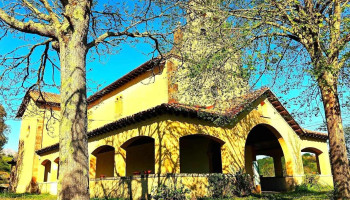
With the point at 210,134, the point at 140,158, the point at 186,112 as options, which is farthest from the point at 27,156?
the point at 210,134

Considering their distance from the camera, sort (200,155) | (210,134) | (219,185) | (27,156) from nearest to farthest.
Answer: (219,185), (210,134), (200,155), (27,156)

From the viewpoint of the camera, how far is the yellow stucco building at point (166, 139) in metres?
11.1

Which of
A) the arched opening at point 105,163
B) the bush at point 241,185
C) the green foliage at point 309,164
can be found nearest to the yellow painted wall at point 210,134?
the bush at point 241,185

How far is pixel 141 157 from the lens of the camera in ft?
57.0

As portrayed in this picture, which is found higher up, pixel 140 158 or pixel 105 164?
pixel 140 158

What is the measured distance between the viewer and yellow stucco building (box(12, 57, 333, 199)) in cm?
1109

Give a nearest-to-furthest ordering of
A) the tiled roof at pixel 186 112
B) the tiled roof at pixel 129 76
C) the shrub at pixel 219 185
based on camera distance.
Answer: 1. the tiled roof at pixel 186 112
2. the shrub at pixel 219 185
3. the tiled roof at pixel 129 76

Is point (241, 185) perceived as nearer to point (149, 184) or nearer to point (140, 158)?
point (149, 184)

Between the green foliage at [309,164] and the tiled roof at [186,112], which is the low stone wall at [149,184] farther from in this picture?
the green foliage at [309,164]

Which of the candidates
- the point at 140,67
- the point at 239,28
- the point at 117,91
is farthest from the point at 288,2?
the point at 117,91

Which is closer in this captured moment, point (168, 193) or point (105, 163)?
point (168, 193)

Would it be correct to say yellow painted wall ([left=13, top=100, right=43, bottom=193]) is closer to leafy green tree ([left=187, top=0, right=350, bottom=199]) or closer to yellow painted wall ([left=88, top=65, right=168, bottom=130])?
yellow painted wall ([left=88, top=65, right=168, bottom=130])

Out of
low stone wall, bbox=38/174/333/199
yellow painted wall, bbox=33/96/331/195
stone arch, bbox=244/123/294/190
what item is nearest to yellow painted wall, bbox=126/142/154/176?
yellow painted wall, bbox=33/96/331/195

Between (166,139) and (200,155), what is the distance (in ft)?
19.6
